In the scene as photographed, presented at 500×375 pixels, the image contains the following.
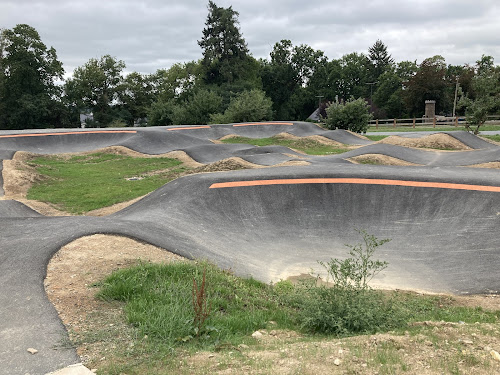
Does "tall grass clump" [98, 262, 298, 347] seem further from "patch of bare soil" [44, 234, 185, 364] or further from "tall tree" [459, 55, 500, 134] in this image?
"tall tree" [459, 55, 500, 134]

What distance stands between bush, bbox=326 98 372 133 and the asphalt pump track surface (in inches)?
694

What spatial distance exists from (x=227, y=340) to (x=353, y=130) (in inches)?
1252

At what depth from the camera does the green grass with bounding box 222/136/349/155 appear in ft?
83.9

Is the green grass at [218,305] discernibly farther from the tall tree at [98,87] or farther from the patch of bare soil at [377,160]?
the tall tree at [98,87]

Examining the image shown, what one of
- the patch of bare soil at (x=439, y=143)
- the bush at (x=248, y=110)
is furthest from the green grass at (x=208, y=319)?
the bush at (x=248, y=110)

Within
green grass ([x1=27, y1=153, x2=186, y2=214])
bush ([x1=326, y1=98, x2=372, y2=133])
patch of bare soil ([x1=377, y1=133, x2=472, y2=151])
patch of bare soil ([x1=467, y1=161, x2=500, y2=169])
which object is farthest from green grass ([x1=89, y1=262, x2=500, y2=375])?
bush ([x1=326, y1=98, x2=372, y2=133])

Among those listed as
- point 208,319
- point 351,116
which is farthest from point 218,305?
point 351,116

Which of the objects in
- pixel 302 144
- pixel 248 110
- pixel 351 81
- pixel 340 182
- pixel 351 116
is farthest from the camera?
pixel 351 81

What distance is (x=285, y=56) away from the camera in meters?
68.9

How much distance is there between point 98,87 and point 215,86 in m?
18.3

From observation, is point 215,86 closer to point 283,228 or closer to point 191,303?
point 283,228

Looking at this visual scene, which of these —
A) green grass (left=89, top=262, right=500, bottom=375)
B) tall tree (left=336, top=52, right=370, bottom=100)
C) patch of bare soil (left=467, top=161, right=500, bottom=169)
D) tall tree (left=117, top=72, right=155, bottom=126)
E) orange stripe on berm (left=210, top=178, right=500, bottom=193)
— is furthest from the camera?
tall tree (left=336, top=52, right=370, bottom=100)

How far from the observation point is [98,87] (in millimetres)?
58500

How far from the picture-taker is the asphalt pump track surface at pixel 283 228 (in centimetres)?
528
